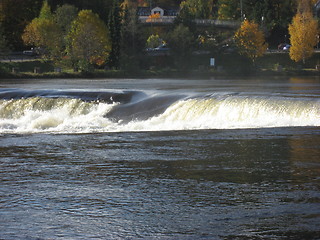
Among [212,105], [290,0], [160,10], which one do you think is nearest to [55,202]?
[212,105]

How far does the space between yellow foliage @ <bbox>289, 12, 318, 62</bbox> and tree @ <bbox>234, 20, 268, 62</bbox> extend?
15.0ft

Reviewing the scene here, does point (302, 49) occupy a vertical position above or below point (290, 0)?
below

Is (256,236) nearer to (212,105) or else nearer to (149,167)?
(149,167)

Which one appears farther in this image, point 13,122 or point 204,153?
point 13,122

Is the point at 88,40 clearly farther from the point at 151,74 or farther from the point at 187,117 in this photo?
the point at 187,117

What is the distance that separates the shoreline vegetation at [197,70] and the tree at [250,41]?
Answer: 1.74 metres

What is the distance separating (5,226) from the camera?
Result: 13375 millimetres

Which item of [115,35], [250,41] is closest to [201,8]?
[250,41]

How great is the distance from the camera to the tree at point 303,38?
10256 centimetres

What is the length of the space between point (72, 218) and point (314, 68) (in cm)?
9170

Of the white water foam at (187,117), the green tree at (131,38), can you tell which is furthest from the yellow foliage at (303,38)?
the white water foam at (187,117)

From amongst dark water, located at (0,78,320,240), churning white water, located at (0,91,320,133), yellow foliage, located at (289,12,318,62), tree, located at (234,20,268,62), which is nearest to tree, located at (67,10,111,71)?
tree, located at (234,20,268,62)

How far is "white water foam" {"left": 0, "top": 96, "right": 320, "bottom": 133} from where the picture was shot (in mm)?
29312

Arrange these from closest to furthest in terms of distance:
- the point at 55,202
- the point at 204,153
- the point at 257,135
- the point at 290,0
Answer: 1. the point at 55,202
2. the point at 204,153
3. the point at 257,135
4. the point at 290,0
